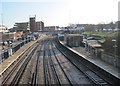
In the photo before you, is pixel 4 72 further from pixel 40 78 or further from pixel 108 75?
pixel 108 75

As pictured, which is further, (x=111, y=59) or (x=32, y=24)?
(x=32, y=24)

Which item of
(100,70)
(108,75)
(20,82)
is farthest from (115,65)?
(20,82)

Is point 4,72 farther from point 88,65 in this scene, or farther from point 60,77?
point 88,65

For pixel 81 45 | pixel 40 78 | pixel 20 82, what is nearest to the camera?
pixel 20 82

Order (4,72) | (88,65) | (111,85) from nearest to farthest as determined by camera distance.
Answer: (111,85), (4,72), (88,65)

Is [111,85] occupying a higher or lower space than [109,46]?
lower

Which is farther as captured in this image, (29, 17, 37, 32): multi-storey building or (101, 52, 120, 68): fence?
(29, 17, 37, 32): multi-storey building

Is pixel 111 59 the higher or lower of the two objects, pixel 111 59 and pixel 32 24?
the lower

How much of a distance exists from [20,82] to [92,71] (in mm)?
7277

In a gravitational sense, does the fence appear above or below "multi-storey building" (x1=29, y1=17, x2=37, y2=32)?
below

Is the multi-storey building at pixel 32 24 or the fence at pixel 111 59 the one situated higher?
the multi-storey building at pixel 32 24

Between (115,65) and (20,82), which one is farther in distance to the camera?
(115,65)

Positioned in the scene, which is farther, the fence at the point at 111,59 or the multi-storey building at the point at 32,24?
the multi-storey building at the point at 32,24

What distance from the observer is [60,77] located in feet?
72.5
